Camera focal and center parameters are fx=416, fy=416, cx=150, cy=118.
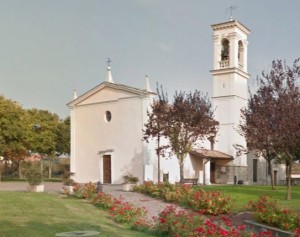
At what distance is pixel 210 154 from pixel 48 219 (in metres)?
27.6

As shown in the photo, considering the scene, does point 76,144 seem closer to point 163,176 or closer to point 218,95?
point 163,176

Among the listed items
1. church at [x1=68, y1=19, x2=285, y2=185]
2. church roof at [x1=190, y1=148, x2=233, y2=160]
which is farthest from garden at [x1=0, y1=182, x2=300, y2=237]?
church roof at [x1=190, y1=148, x2=233, y2=160]

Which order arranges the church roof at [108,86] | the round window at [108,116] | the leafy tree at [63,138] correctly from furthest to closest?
the leafy tree at [63,138] < the round window at [108,116] < the church roof at [108,86]

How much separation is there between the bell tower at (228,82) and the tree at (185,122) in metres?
12.7

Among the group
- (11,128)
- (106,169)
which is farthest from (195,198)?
(11,128)

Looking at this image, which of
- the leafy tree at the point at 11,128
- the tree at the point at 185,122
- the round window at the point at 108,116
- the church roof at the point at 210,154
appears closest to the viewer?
the tree at the point at 185,122

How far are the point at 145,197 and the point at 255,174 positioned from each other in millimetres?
27334

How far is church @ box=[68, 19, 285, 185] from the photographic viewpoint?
3253 centimetres

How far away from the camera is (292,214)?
12.0 m

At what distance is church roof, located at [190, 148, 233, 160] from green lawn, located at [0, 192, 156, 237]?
20.4 m

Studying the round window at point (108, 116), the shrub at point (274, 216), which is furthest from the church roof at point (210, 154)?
the shrub at point (274, 216)

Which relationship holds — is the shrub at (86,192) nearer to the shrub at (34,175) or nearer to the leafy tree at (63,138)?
the shrub at (34,175)

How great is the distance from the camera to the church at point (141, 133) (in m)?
32.5

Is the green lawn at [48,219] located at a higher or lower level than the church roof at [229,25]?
lower
